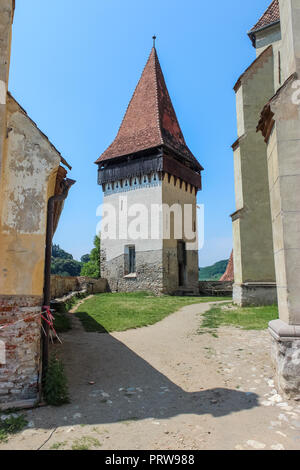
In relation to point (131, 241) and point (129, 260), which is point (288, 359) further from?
point (129, 260)

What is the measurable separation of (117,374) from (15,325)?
2141 mm

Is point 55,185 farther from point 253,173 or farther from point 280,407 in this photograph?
point 253,173

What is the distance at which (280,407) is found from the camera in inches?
150

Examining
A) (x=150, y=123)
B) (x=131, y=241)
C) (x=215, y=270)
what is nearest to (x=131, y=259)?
(x=131, y=241)

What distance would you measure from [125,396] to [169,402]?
65 centimetres

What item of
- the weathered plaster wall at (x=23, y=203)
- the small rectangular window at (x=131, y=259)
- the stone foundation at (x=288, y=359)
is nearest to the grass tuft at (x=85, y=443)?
the weathered plaster wall at (x=23, y=203)

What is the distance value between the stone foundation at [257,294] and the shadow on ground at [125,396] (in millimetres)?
7272

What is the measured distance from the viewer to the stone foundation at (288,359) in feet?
13.1

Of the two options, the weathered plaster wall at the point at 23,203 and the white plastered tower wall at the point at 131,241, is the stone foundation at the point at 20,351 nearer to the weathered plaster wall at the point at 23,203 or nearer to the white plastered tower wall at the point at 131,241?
the weathered plaster wall at the point at 23,203

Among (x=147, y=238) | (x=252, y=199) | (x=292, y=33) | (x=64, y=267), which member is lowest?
(x=64, y=267)

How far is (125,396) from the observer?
4457mm

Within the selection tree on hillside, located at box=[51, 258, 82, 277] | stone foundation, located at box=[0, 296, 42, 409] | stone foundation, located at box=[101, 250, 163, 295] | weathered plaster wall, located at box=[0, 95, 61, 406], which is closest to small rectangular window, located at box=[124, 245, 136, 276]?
stone foundation, located at box=[101, 250, 163, 295]

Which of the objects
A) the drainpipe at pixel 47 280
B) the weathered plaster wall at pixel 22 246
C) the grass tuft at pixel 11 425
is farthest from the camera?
the drainpipe at pixel 47 280

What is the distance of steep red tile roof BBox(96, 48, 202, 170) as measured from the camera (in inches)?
911
